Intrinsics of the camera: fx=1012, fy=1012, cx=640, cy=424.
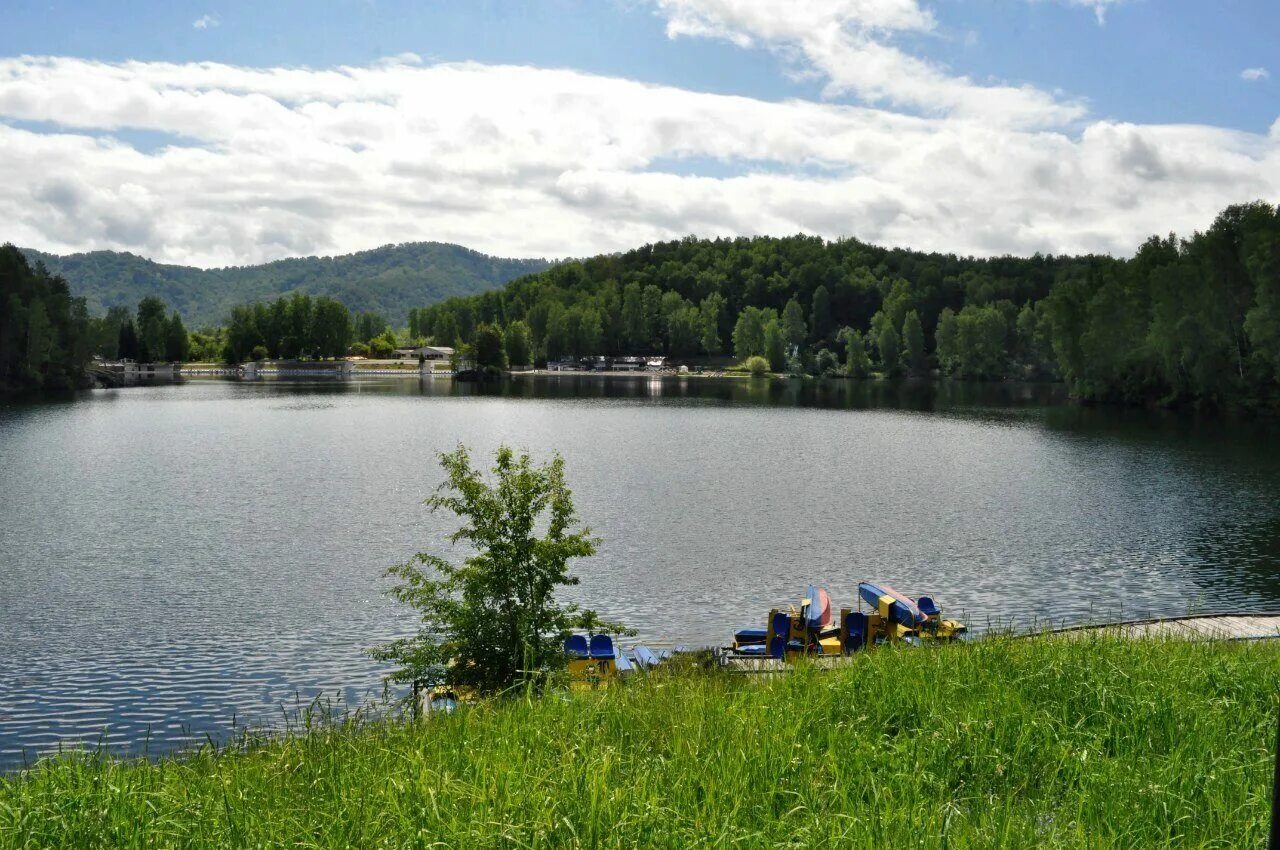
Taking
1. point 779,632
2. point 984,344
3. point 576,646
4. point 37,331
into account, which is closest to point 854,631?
point 779,632

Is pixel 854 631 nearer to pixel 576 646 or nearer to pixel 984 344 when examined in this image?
pixel 576 646

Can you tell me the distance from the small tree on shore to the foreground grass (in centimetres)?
910

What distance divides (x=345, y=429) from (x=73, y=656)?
6841cm

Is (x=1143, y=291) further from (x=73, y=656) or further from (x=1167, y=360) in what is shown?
(x=73, y=656)

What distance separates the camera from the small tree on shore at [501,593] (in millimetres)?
21969

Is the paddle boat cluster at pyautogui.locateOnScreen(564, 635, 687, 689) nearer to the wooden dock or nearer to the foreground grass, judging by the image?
the wooden dock

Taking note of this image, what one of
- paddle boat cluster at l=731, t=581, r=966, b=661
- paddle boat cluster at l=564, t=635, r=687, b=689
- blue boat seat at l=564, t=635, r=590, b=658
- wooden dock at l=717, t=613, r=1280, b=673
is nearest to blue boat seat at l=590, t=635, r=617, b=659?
paddle boat cluster at l=564, t=635, r=687, b=689

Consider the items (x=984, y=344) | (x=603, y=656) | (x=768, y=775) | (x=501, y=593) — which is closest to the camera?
(x=768, y=775)

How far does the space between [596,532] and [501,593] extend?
72.1 ft

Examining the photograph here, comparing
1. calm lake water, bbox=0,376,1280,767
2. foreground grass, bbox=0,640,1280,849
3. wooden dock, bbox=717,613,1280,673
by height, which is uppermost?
foreground grass, bbox=0,640,1280,849

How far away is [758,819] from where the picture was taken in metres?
8.27

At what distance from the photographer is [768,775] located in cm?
912

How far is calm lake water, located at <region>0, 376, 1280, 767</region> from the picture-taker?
2662 cm

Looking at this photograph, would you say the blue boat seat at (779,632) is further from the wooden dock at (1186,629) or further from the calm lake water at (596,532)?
the calm lake water at (596,532)
